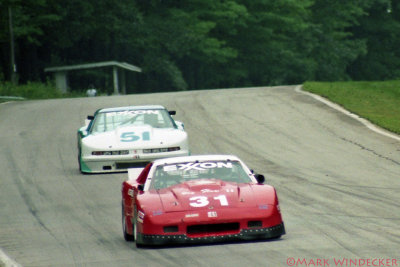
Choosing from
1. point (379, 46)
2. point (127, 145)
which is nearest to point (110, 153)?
point (127, 145)

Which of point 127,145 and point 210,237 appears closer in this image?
point 210,237

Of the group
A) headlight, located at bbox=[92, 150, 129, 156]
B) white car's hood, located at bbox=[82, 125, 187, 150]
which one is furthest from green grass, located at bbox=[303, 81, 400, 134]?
headlight, located at bbox=[92, 150, 129, 156]

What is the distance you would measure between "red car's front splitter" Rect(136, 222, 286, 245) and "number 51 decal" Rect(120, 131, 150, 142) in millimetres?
8626

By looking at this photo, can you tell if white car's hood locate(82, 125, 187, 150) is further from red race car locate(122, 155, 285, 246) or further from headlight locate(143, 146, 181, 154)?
red race car locate(122, 155, 285, 246)

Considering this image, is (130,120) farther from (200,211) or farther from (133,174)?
(200,211)

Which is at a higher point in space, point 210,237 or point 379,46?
point 210,237

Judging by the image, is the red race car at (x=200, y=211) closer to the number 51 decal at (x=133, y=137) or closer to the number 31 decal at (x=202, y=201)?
the number 31 decal at (x=202, y=201)

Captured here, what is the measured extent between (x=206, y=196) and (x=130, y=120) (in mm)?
9567

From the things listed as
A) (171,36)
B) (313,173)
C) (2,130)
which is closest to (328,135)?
(313,173)

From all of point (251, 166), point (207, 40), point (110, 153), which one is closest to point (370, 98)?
point (251, 166)

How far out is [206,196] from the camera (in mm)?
10664

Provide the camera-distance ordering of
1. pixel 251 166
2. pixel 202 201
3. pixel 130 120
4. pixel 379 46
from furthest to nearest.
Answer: pixel 379 46, pixel 130 120, pixel 251 166, pixel 202 201

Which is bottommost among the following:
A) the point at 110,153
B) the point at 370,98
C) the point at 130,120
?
the point at 370,98

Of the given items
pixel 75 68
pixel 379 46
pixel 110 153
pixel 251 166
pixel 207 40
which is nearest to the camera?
pixel 110 153
